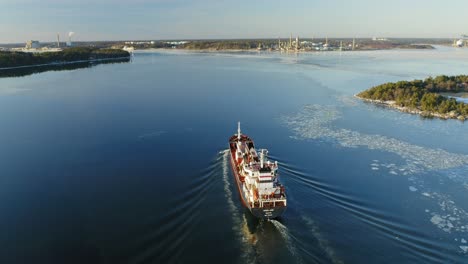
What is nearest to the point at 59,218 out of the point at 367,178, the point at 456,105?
the point at 367,178

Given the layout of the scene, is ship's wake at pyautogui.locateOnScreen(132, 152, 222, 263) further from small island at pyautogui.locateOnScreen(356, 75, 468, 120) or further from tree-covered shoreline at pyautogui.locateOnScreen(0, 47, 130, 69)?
tree-covered shoreline at pyautogui.locateOnScreen(0, 47, 130, 69)

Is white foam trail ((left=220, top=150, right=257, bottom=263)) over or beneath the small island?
beneath

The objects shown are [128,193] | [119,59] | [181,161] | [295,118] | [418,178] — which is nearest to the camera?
[128,193]

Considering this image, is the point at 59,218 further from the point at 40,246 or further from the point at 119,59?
the point at 119,59

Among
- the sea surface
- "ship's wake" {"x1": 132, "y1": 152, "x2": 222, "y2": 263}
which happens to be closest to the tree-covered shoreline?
the sea surface

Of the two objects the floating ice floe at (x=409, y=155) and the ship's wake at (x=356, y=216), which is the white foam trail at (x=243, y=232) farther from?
the floating ice floe at (x=409, y=155)
